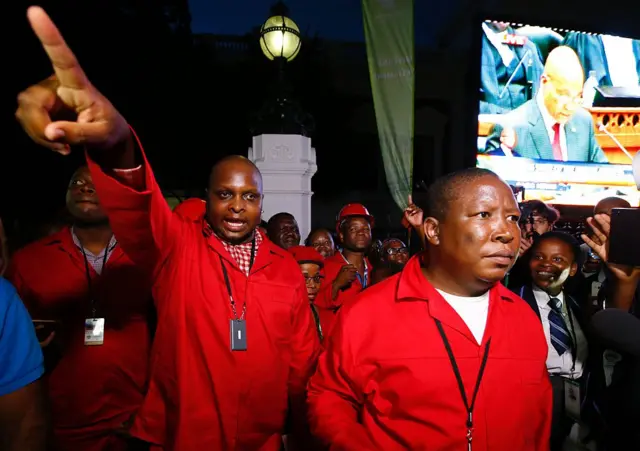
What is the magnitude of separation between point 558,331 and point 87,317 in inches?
123

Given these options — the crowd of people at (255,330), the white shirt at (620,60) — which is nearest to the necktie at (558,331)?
the crowd of people at (255,330)

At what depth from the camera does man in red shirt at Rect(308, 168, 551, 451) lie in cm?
196

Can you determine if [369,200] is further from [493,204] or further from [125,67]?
[493,204]

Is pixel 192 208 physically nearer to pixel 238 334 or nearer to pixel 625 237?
pixel 238 334

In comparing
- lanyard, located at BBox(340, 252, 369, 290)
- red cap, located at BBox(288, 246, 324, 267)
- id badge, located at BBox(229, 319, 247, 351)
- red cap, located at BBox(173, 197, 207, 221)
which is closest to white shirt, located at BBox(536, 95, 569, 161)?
lanyard, located at BBox(340, 252, 369, 290)

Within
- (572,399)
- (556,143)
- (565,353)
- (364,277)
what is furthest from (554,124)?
(572,399)

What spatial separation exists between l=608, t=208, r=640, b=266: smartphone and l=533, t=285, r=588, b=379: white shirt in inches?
57.7

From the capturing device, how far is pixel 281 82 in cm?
774

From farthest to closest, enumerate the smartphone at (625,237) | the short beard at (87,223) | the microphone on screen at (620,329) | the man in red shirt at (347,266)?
the man in red shirt at (347,266)
the short beard at (87,223)
the microphone on screen at (620,329)
the smartphone at (625,237)

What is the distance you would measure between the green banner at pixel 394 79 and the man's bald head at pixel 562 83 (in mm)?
6514

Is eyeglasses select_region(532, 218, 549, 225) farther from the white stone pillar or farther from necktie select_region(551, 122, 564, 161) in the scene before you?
necktie select_region(551, 122, 564, 161)

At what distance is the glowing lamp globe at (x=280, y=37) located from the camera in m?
7.33

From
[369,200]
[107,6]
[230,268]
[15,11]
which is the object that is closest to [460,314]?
[230,268]

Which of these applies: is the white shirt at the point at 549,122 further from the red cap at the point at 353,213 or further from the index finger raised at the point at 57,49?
the index finger raised at the point at 57,49
